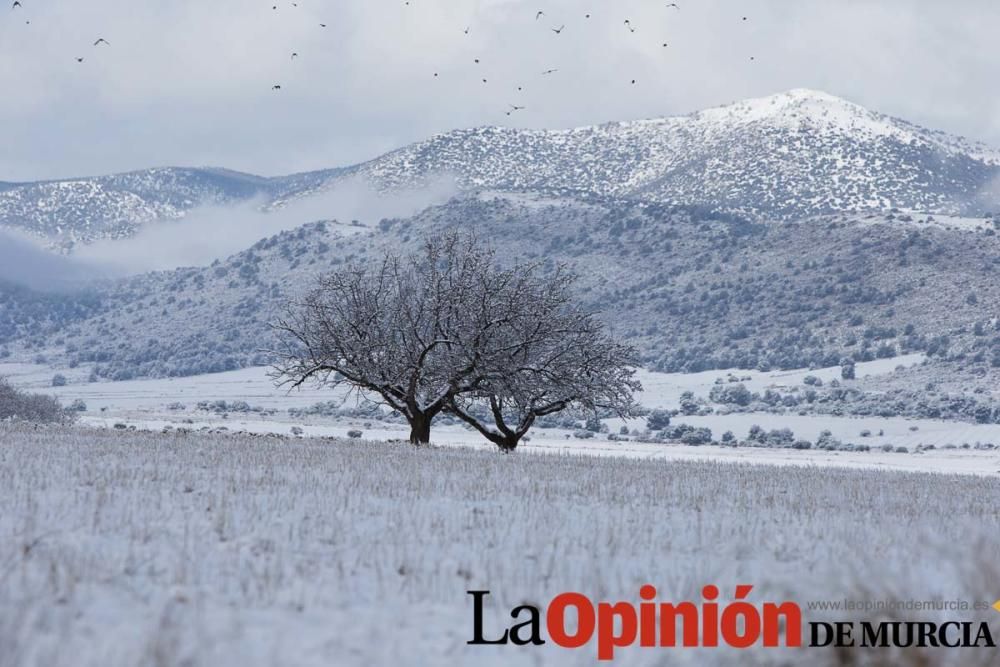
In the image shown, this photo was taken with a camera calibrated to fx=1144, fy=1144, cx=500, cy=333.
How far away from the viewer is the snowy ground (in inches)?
2377

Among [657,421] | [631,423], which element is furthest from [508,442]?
[631,423]

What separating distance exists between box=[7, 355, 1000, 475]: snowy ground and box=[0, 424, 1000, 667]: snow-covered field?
91.7ft

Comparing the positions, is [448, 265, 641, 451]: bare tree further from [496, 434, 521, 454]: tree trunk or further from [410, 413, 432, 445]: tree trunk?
[410, 413, 432, 445]: tree trunk

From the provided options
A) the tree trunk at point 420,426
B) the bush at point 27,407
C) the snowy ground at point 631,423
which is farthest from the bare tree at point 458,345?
the bush at point 27,407

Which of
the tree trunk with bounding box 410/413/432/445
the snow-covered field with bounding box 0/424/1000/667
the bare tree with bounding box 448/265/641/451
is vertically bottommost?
the snow-covered field with bounding box 0/424/1000/667

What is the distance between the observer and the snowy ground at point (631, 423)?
60.4m

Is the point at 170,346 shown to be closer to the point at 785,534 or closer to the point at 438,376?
the point at 438,376

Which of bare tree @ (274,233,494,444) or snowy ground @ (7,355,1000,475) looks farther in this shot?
snowy ground @ (7,355,1000,475)

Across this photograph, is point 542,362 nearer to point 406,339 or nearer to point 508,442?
point 508,442

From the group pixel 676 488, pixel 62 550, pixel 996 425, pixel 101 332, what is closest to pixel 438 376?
pixel 676 488

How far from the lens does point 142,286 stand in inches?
7589

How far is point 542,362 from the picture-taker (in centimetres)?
3594

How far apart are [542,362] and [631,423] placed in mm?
62020

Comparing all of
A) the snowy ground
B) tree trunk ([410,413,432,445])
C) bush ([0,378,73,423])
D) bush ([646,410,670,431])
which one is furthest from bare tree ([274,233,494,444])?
bush ([646,410,670,431])
